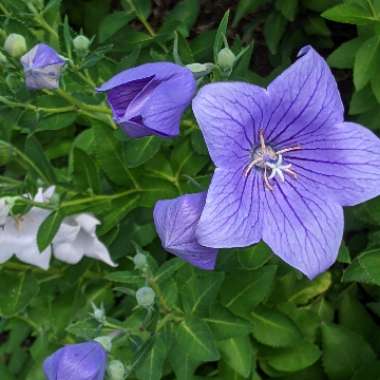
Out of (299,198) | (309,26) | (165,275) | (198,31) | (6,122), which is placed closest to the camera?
(299,198)

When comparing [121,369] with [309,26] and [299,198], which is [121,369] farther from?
[309,26]

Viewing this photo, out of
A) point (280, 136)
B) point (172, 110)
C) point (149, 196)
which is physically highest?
point (172, 110)

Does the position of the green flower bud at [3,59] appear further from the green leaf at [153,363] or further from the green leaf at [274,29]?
the green leaf at [274,29]

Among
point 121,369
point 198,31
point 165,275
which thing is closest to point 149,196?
point 165,275

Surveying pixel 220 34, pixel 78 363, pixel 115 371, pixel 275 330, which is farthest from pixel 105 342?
pixel 275 330

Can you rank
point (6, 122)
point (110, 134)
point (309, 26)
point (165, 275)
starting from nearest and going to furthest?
point (165, 275) < point (6, 122) < point (110, 134) < point (309, 26)

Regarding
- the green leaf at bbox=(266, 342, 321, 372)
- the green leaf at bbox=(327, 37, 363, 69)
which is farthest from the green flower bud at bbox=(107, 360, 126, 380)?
the green leaf at bbox=(327, 37, 363, 69)

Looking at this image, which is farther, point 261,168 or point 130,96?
point 261,168

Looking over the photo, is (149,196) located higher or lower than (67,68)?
lower
